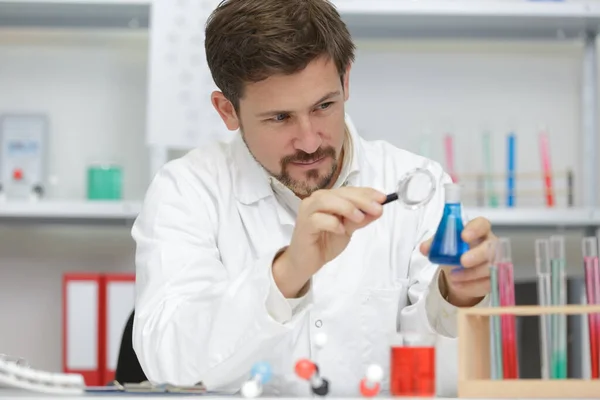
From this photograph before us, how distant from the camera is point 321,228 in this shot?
1.16 meters

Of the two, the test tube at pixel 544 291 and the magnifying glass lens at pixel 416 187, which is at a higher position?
the magnifying glass lens at pixel 416 187

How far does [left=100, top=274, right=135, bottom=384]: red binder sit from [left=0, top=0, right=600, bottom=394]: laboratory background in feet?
0.61

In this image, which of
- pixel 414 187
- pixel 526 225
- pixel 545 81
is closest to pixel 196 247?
pixel 414 187

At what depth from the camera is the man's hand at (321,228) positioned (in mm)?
1133

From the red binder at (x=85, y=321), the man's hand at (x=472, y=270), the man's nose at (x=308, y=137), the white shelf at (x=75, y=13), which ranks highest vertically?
the white shelf at (x=75, y=13)

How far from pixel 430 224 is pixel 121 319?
1.03m

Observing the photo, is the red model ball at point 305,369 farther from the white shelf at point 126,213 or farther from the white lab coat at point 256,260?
the white shelf at point 126,213

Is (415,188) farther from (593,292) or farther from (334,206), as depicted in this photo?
(593,292)

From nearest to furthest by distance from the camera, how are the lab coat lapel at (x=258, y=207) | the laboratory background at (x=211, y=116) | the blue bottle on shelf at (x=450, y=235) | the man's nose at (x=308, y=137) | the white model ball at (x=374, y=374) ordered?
the white model ball at (x=374, y=374)
the blue bottle on shelf at (x=450, y=235)
the man's nose at (x=308, y=137)
the lab coat lapel at (x=258, y=207)
the laboratory background at (x=211, y=116)

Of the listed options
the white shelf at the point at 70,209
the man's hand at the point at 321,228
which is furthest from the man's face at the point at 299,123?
the white shelf at the point at 70,209

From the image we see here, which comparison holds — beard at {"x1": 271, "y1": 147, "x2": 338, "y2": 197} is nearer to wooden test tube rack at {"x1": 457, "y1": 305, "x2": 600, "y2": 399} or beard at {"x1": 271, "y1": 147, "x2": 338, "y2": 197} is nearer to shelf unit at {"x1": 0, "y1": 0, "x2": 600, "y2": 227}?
wooden test tube rack at {"x1": 457, "y1": 305, "x2": 600, "y2": 399}

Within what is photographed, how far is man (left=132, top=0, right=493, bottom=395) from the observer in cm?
122

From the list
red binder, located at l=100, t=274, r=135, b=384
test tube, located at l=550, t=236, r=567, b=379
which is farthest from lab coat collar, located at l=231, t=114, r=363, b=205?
red binder, located at l=100, t=274, r=135, b=384

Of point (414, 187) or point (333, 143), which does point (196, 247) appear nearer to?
point (333, 143)
